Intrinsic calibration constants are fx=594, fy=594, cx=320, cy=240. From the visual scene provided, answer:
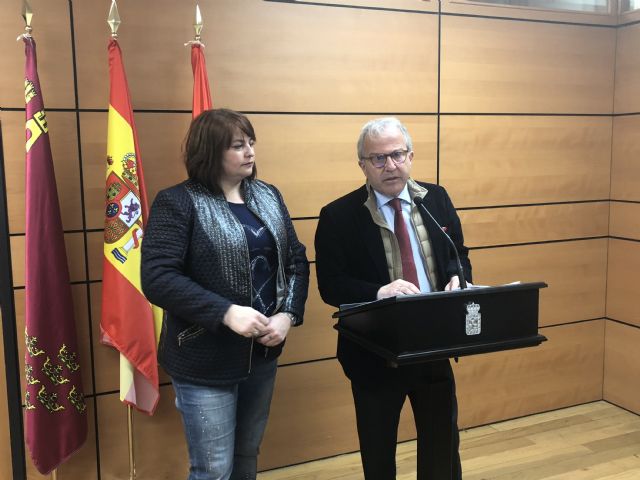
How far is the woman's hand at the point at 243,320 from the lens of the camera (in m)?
1.84

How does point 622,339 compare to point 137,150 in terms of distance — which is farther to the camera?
point 622,339

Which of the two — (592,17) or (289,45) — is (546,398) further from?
(289,45)

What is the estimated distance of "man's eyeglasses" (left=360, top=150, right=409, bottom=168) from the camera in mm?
2072

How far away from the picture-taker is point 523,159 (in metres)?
3.59

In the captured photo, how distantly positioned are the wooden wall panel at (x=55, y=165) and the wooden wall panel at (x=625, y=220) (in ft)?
10.5

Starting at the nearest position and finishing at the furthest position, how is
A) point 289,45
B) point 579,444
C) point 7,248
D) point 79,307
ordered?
point 7,248, point 79,307, point 289,45, point 579,444

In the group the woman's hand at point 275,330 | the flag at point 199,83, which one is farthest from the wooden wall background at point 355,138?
the woman's hand at point 275,330

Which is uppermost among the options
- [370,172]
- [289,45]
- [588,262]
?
[289,45]

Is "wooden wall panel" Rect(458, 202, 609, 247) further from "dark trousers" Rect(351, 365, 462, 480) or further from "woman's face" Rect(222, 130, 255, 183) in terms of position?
"woman's face" Rect(222, 130, 255, 183)

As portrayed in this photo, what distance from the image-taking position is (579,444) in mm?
3369

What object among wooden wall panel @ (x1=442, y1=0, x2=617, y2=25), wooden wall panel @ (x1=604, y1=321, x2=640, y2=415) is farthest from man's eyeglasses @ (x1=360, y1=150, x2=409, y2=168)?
wooden wall panel @ (x1=604, y1=321, x2=640, y2=415)

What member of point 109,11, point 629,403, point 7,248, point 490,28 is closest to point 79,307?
point 7,248

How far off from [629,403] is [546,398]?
525 millimetres

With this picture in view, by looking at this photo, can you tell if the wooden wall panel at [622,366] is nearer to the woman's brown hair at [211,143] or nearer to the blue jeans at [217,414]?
the blue jeans at [217,414]
